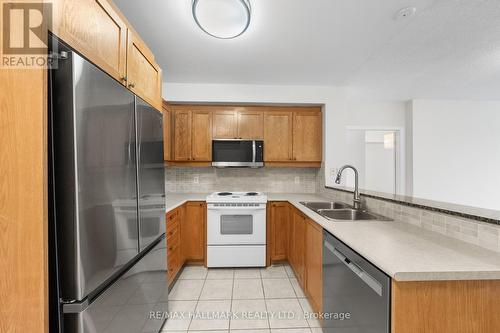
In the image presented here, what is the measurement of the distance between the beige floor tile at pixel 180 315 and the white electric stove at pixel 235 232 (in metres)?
0.69

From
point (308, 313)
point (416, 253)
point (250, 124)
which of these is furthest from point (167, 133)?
point (416, 253)

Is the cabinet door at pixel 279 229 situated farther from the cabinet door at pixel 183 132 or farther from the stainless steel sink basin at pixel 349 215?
the cabinet door at pixel 183 132

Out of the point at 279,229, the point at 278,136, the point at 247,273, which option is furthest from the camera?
the point at 278,136

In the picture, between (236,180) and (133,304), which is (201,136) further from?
(133,304)

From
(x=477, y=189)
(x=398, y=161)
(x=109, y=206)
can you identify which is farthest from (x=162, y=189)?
(x=477, y=189)

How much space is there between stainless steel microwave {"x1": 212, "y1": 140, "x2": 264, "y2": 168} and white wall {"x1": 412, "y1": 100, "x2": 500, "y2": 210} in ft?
9.45

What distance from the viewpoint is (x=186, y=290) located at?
7.24ft

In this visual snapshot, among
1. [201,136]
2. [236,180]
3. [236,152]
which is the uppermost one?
[201,136]

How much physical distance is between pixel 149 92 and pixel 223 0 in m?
0.79

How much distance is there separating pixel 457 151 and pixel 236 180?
394 centimetres

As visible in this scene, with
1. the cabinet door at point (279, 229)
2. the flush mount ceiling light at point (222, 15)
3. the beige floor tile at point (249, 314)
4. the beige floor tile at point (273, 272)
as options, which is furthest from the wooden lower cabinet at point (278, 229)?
the flush mount ceiling light at point (222, 15)

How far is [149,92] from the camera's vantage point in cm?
156

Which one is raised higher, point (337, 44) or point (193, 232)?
point (337, 44)

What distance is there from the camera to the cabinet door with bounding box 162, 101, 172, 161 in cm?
284
